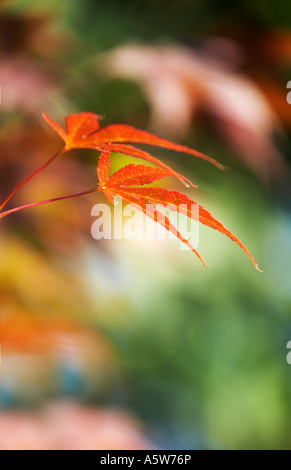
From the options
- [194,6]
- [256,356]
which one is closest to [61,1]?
[194,6]

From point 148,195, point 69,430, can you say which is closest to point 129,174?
point 148,195

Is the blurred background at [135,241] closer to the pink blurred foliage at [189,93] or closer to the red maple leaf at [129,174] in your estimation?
the pink blurred foliage at [189,93]

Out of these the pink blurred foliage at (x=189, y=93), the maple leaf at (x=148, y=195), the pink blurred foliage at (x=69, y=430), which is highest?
the pink blurred foliage at (x=189, y=93)

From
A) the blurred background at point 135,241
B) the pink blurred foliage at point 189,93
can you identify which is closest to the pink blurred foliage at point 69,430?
the blurred background at point 135,241

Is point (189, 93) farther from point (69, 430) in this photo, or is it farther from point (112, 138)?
point (112, 138)

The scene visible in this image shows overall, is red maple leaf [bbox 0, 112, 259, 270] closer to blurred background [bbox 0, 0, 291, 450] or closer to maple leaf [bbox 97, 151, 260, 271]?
maple leaf [bbox 97, 151, 260, 271]
